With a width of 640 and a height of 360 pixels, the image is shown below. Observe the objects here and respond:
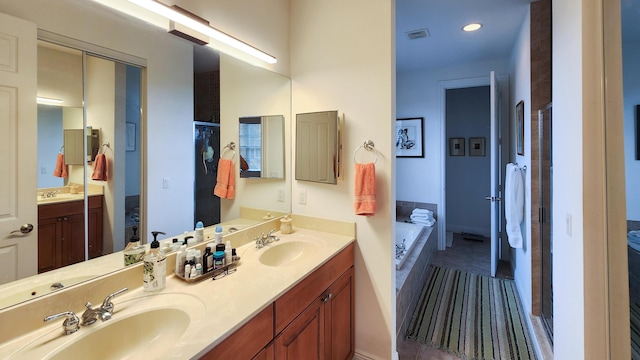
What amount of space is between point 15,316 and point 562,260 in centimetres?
229

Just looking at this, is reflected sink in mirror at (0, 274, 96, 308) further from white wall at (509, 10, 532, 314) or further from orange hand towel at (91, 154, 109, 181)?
white wall at (509, 10, 532, 314)

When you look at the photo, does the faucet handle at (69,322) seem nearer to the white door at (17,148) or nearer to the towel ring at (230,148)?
the white door at (17,148)

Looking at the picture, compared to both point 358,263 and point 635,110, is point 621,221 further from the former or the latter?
point 358,263

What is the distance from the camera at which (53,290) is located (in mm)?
989

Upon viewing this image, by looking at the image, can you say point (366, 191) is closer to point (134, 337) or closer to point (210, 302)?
point (210, 302)

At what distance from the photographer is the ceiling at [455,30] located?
2.36 m

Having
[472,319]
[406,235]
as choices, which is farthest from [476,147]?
[472,319]

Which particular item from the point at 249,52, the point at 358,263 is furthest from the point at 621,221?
the point at 249,52

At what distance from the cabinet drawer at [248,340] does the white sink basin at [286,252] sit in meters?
0.59

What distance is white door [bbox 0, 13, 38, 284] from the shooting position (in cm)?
90

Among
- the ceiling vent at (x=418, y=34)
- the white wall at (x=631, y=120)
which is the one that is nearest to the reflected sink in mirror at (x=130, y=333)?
Result: the white wall at (x=631, y=120)

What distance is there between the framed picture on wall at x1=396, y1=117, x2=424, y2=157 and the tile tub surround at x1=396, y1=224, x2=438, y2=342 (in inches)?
48.4

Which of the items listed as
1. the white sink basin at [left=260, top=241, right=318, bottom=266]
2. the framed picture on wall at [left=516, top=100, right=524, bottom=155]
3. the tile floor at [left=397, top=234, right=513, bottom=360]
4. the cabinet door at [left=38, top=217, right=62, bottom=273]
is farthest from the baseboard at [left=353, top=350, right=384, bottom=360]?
the framed picture on wall at [left=516, top=100, right=524, bottom=155]

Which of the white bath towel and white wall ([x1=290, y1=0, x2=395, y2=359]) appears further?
the white bath towel
